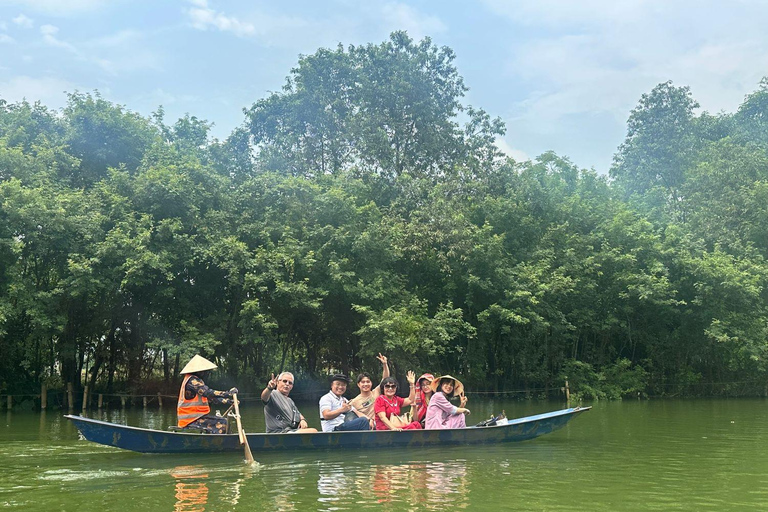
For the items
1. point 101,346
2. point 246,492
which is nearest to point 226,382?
point 101,346

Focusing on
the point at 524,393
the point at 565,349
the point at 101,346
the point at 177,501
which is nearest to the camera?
the point at 177,501

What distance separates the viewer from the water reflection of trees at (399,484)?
5.79 meters

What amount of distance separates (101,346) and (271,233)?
576 cm

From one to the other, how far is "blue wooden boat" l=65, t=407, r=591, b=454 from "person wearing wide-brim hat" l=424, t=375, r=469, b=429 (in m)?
0.14

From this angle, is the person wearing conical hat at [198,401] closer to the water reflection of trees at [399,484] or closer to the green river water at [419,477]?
the green river water at [419,477]

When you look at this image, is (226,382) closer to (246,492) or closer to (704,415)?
(704,415)

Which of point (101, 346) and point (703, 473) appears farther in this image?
point (101, 346)

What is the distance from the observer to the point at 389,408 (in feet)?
30.6

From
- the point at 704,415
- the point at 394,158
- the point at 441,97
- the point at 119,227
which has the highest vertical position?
the point at 441,97

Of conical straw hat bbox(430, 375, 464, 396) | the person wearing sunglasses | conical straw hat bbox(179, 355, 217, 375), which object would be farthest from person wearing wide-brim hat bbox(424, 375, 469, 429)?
conical straw hat bbox(179, 355, 217, 375)

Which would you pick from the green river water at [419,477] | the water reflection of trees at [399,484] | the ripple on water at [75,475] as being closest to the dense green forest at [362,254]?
the green river water at [419,477]

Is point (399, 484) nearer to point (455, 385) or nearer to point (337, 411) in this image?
point (337, 411)

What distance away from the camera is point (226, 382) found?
1997 cm

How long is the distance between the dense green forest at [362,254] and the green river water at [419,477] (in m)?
7.62
